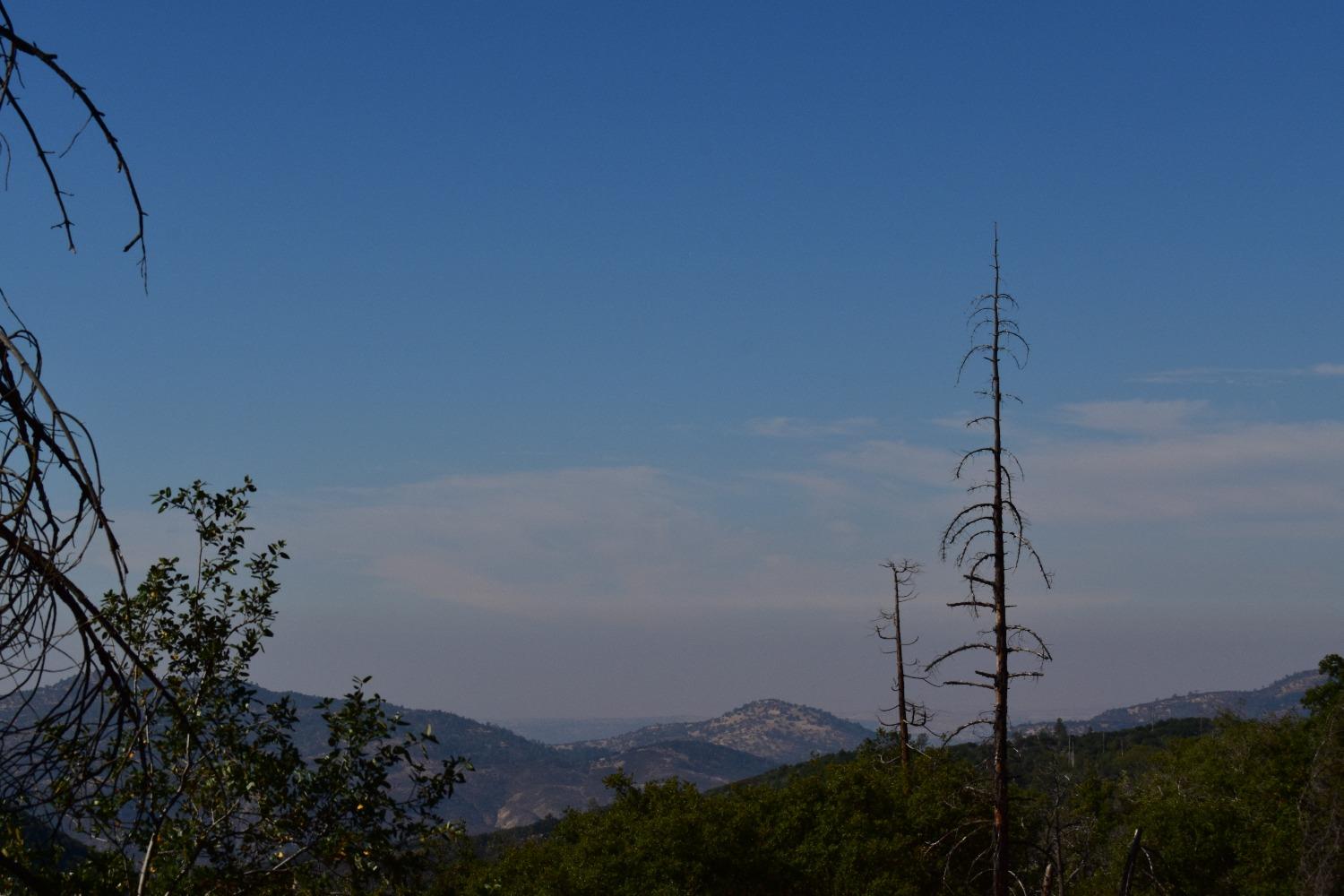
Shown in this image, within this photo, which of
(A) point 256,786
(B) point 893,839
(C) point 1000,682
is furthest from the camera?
(B) point 893,839

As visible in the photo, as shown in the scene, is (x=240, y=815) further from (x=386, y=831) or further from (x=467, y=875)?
(x=467, y=875)

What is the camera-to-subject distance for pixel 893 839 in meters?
37.2

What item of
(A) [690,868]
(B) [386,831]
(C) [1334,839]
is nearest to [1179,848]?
(C) [1334,839]

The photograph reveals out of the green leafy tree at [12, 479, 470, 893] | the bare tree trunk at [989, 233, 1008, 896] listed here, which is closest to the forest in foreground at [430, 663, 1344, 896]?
the bare tree trunk at [989, 233, 1008, 896]

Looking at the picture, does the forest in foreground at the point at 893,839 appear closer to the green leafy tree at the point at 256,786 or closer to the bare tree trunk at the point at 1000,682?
the bare tree trunk at the point at 1000,682

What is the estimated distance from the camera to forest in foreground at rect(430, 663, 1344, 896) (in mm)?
35031

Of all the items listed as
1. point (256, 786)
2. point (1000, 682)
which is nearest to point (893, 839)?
point (1000, 682)

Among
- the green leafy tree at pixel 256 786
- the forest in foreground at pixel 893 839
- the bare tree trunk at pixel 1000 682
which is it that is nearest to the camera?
the green leafy tree at pixel 256 786

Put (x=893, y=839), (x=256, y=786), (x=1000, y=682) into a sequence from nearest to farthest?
1. (x=256, y=786)
2. (x=1000, y=682)
3. (x=893, y=839)

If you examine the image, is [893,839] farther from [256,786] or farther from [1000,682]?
[256,786]

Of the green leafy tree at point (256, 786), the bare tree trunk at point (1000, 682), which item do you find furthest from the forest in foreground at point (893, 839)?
the green leafy tree at point (256, 786)

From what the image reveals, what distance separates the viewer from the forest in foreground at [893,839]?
3503 cm

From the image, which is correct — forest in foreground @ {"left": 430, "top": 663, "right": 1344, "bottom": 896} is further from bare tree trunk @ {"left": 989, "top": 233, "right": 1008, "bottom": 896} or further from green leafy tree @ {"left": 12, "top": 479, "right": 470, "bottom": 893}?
green leafy tree @ {"left": 12, "top": 479, "right": 470, "bottom": 893}

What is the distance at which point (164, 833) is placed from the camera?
377 inches
